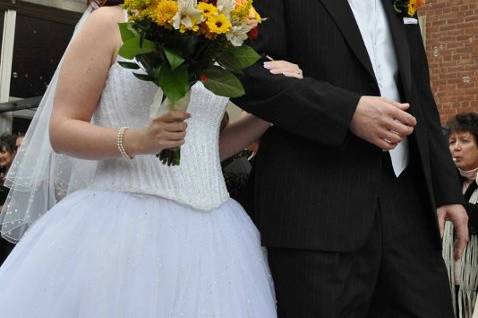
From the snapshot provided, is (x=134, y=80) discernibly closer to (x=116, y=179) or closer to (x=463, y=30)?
(x=116, y=179)

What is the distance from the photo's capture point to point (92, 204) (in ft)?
8.01

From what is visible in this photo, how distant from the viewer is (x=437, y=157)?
109 inches

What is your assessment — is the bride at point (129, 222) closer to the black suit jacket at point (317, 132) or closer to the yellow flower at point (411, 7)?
the black suit jacket at point (317, 132)

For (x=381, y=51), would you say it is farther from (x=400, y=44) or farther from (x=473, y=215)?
(x=473, y=215)

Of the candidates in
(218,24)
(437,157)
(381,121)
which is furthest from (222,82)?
(437,157)

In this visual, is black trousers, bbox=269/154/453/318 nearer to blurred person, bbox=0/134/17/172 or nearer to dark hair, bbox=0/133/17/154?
blurred person, bbox=0/134/17/172

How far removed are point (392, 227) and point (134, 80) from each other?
0.98 metres

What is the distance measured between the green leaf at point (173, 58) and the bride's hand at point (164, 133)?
19 cm

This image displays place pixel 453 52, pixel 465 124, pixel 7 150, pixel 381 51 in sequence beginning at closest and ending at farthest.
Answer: pixel 381 51 < pixel 465 124 < pixel 7 150 < pixel 453 52

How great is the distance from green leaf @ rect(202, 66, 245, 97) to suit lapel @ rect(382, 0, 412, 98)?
2.17ft

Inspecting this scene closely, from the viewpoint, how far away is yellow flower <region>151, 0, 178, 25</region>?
203 cm

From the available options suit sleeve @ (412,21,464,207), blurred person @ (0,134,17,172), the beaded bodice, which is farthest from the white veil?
blurred person @ (0,134,17,172)

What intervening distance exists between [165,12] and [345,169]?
2.64ft

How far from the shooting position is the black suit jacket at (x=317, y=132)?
7.73ft
